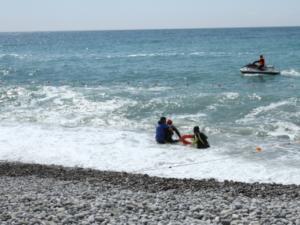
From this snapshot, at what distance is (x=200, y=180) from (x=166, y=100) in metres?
14.8

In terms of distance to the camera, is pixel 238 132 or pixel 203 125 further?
pixel 203 125

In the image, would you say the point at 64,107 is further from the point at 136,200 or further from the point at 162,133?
the point at 136,200

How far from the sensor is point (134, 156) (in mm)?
15492

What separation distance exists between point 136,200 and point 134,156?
19.1 ft

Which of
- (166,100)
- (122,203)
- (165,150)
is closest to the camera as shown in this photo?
(122,203)

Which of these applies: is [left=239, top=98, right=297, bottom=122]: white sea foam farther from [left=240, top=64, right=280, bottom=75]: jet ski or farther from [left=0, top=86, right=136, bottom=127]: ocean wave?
[left=240, top=64, right=280, bottom=75]: jet ski

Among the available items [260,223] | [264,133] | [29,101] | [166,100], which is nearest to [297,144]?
[264,133]

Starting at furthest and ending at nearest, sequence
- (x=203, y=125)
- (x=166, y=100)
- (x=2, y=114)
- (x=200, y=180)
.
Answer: (x=166, y=100)
(x=2, y=114)
(x=203, y=125)
(x=200, y=180)

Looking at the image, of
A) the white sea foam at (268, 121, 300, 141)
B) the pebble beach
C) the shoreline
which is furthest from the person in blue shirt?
the white sea foam at (268, 121, 300, 141)

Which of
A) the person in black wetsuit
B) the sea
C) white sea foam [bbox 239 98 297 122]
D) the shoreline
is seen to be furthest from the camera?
white sea foam [bbox 239 98 297 122]

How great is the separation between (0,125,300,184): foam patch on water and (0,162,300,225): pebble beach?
121 cm

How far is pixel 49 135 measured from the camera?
18891 mm

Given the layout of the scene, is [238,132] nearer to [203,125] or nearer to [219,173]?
[203,125]

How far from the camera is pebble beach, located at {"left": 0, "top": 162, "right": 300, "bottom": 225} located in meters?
8.30
